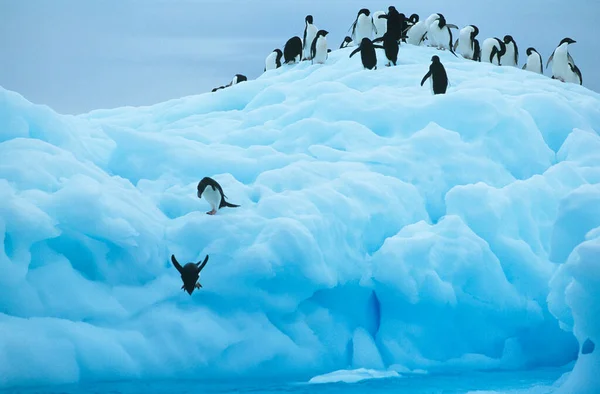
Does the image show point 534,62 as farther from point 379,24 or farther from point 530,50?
point 379,24

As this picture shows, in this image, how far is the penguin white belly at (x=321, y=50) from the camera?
51.1 feet

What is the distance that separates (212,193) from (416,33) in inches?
410

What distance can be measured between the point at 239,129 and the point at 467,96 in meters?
3.32

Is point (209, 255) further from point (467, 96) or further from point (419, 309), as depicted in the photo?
point (467, 96)

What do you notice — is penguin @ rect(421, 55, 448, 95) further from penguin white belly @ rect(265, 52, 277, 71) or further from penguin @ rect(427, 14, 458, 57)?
penguin white belly @ rect(265, 52, 277, 71)

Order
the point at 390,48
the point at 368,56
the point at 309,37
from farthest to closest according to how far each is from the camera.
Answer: the point at 309,37 < the point at 390,48 < the point at 368,56

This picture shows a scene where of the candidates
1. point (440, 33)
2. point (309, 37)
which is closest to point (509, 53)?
point (440, 33)

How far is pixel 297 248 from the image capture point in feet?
26.8

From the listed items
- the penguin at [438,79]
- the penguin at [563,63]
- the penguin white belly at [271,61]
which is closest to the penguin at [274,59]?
the penguin white belly at [271,61]

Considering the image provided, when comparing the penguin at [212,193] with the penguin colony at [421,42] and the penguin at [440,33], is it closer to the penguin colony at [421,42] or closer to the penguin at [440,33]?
the penguin colony at [421,42]

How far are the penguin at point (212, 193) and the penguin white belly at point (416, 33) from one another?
33.5ft

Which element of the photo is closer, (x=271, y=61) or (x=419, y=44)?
(x=419, y=44)

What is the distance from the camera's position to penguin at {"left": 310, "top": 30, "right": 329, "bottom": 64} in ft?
51.1

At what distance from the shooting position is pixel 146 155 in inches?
399
